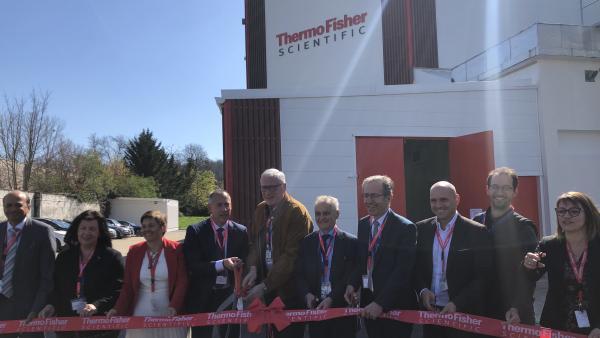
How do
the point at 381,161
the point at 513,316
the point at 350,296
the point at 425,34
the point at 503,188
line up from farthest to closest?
the point at 425,34 → the point at 381,161 → the point at 350,296 → the point at 503,188 → the point at 513,316

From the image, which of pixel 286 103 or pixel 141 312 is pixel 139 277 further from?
pixel 286 103

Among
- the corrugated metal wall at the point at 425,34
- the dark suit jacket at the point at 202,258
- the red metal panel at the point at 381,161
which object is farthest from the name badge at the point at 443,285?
the corrugated metal wall at the point at 425,34

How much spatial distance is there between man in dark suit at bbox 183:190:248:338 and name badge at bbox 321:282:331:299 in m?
0.72

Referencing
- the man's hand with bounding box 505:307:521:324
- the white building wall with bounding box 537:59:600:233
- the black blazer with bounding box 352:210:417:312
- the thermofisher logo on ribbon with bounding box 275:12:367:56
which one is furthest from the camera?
the thermofisher logo on ribbon with bounding box 275:12:367:56

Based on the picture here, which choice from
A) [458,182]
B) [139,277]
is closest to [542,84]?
[458,182]

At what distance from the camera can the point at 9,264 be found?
3717 millimetres

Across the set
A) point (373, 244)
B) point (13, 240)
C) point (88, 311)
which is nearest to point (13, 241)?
point (13, 240)

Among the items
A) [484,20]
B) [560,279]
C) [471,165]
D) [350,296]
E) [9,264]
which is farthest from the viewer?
[484,20]

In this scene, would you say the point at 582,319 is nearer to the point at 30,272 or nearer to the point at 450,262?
the point at 450,262

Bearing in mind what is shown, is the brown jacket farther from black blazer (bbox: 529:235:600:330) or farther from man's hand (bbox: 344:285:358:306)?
black blazer (bbox: 529:235:600:330)

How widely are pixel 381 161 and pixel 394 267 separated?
6.02m

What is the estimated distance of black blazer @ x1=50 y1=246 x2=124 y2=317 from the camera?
365cm

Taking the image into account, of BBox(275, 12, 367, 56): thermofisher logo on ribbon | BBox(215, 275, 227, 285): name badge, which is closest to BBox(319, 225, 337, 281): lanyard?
BBox(215, 275, 227, 285): name badge

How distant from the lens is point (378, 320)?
345 centimetres
